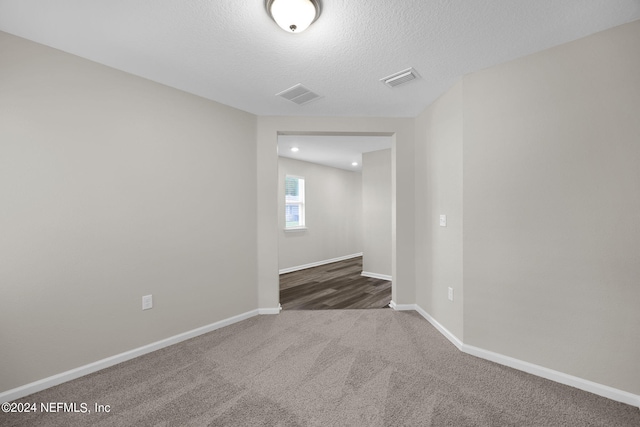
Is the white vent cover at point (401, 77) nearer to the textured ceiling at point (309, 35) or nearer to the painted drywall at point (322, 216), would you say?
the textured ceiling at point (309, 35)

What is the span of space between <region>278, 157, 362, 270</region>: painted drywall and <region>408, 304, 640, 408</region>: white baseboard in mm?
3769

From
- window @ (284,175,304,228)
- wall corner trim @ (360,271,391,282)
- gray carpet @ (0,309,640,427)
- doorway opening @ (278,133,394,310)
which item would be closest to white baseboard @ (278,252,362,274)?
doorway opening @ (278,133,394,310)

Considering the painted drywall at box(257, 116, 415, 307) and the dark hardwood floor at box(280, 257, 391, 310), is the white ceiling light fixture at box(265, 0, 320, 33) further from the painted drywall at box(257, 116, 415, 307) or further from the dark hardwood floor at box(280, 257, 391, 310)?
the dark hardwood floor at box(280, 257, 391, 310)

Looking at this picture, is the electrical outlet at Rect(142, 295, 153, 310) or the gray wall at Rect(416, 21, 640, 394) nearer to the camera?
the gray wall at Rect(416, 21, 640, 394)

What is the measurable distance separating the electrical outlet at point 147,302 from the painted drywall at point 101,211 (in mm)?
40

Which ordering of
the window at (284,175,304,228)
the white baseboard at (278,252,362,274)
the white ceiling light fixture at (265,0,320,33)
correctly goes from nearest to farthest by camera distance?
the white ceiling light fixture at (265,0,320,33) → the white baseboard at (278,252,362,274) → the window at (284,175,304,228)

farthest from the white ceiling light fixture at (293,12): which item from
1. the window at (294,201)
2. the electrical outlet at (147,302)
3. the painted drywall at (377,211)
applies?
the window at (294,201)

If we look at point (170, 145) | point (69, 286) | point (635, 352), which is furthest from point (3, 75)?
point (635, 352)

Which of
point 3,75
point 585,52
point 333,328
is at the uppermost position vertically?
point 585,52

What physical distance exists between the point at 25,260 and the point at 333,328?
8.43 feet

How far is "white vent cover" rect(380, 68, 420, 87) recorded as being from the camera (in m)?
2.17

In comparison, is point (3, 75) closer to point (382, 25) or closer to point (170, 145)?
point (170, 145)

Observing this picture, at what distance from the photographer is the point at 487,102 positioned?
6.93 feet

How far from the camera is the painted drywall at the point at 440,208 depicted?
2332 millimetres
